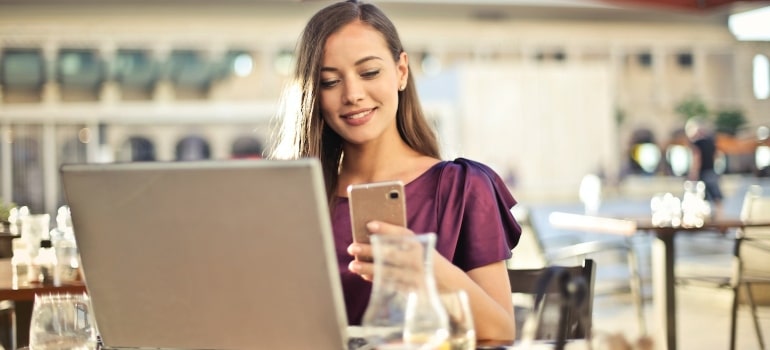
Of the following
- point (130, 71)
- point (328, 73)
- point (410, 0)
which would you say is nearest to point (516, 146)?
point (410, 0)

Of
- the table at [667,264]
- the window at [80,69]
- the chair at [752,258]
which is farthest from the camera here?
the window at [80,69]

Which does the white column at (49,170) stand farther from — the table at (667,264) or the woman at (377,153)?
the woman at (377,153)

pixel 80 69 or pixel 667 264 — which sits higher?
pixel 80 69

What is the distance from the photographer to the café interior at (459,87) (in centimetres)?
3228

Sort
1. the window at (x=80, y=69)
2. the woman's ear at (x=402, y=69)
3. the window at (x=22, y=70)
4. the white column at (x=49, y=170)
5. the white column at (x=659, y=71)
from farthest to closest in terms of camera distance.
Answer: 1. the white column at (x=659, y=71)
2. the window at (x=80, y=69)
3. the window at (x=22, y=70)
4. the white column at (x=49, y=170)
5. the woman's ear at (x=402, y=69)

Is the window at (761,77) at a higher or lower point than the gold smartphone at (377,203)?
higher

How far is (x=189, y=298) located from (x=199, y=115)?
121 ft

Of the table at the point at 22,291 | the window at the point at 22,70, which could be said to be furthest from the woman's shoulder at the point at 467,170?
the window at the point at 22,70

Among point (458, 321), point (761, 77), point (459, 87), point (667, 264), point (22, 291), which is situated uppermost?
point (761, 77)

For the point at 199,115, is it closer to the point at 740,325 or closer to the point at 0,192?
the point at 0,192

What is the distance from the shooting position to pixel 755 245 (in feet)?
15.1

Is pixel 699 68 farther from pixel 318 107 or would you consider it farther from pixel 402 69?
pixel 318 107

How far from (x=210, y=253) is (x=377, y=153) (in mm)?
790

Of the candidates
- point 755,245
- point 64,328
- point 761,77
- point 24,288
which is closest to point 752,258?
point 755,245
